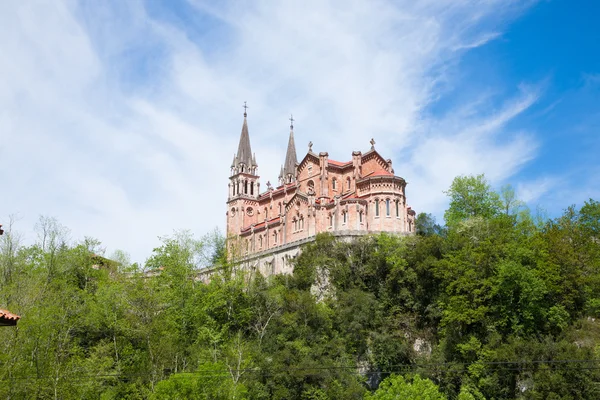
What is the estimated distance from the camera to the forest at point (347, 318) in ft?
139

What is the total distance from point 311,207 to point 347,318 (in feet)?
55.2

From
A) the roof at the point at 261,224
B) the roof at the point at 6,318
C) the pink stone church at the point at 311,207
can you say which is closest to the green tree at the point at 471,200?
the pink stone church at the point at 311,207

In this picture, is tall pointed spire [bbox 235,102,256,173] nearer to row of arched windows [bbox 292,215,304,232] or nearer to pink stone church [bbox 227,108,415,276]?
pink stone church [bbox 227,108,415,276]

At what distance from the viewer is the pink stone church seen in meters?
63.6

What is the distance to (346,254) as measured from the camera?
59.7 meters

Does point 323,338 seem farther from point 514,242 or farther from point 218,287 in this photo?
point 514,242

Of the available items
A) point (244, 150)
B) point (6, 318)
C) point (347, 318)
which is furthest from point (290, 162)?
point (6, 318)

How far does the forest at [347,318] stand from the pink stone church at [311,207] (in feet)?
14.1

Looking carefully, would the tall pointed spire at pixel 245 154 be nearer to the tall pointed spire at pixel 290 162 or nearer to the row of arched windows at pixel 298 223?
the tall pointed spire at pixel 290 162

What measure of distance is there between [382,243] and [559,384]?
21.8m

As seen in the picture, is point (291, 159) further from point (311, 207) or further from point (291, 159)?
point (311, 207)

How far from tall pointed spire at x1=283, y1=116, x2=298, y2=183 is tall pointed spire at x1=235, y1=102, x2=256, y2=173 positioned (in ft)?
25.8

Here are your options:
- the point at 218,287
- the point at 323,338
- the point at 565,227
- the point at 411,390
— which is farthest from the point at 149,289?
the point at 565,227

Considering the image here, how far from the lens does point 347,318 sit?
53.6m
